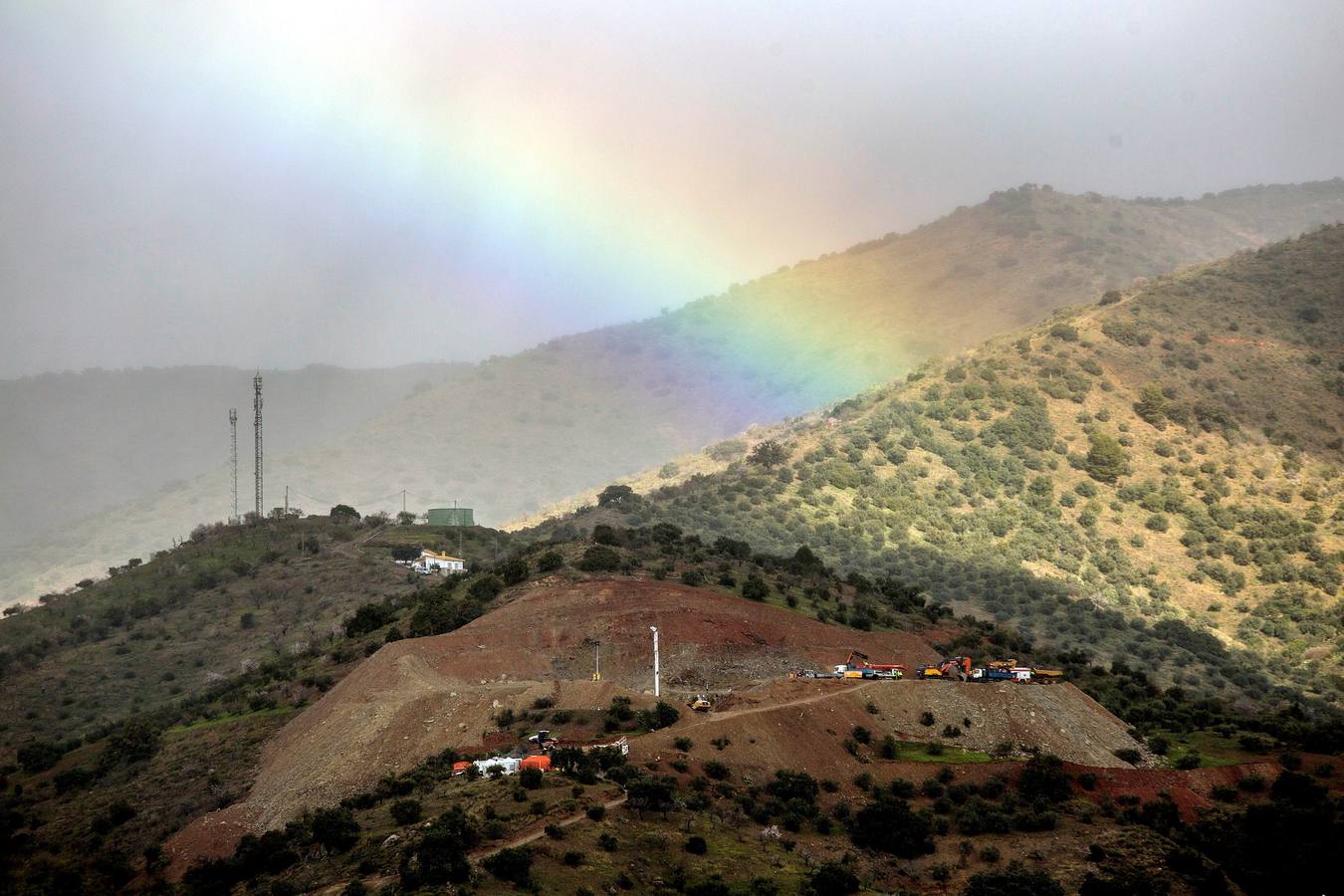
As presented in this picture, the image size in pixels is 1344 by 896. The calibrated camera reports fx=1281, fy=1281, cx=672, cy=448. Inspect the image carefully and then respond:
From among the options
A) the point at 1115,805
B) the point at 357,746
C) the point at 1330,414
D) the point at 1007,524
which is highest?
the point at 1330,414

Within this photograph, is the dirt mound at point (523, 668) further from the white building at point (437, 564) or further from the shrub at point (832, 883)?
the white building at point (437, 564)

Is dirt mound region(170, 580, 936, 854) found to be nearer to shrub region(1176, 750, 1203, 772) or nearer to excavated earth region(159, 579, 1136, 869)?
excavated earth region(159, 579, 1136, 869)

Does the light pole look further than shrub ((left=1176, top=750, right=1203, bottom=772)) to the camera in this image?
Yes

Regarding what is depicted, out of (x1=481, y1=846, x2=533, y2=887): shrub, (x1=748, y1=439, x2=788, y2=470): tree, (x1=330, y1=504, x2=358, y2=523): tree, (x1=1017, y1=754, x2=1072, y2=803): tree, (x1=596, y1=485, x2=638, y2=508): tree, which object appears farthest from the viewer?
(x1=330, y1=504, x2=358, y2=523): tree

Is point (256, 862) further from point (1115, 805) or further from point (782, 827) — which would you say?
point (1115, 805)

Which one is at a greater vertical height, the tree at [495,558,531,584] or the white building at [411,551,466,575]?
the white building at [411,551,466,575]

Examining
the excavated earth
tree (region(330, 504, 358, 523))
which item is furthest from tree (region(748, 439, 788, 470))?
the excavated earth

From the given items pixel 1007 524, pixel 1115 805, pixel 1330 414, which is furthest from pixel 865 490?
pixel 1115 805
